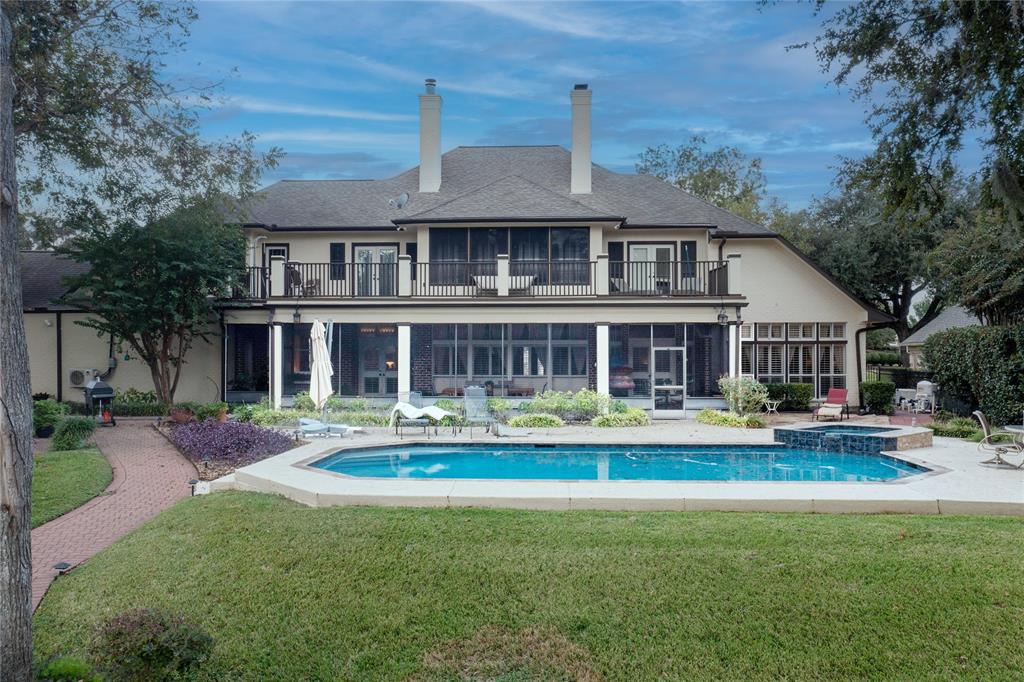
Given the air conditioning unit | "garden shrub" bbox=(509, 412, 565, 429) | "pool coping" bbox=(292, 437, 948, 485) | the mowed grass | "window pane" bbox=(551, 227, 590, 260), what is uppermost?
"window pane" bbox=(551, 227, 590, 260)

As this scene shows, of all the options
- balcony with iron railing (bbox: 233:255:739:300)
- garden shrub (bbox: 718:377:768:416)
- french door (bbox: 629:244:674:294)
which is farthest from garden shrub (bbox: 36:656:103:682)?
french door (bbox: 629:244:674:294)

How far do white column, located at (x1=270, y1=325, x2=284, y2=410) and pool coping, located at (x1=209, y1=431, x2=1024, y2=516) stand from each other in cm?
1001

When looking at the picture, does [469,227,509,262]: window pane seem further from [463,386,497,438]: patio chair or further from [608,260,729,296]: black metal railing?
[463,386,497,438]: patio chair

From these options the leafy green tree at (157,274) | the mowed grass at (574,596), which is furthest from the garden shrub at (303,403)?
the mowed grass at (574,596)

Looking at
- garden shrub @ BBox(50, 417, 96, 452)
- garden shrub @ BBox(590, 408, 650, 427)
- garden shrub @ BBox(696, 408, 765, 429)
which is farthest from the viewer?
garden shrub @ BBox(590, 408, 650, 427)

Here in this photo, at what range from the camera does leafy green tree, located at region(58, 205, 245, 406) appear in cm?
1872

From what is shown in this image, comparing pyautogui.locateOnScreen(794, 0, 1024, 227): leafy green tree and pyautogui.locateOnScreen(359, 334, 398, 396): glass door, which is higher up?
pyautogui.locateOnScreen(794, 0, 1024, 227): leafy green tree

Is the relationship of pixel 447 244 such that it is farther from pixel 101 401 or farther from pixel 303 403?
pixel 101 401

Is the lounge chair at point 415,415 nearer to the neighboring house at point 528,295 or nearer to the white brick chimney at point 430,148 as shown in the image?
the neighboring house at point 528,295

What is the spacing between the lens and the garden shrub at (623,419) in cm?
1747

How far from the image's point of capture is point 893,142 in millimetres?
9758

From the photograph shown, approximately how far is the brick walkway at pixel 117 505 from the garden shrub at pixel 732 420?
486 inches

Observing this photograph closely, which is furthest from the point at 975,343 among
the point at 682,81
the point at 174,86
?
the point at 174,86

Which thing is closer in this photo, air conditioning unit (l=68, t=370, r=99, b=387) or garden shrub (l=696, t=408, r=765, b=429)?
garden shrub (l=696, t=408, r=765, b=429)
